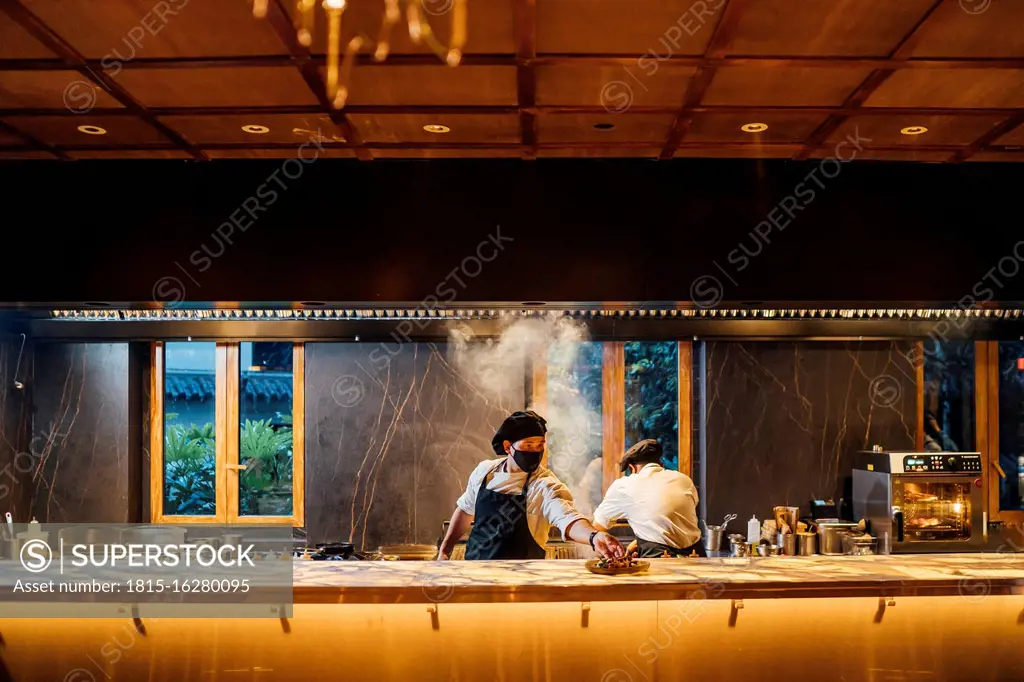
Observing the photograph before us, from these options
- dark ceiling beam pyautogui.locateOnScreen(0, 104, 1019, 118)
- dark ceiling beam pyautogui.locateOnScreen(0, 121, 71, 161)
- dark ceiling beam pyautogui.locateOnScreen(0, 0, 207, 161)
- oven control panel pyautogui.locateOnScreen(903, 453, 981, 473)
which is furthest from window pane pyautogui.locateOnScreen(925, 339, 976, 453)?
dark ceiling beam pyautogui.locateOnScreen(0, 121, 71, 161)

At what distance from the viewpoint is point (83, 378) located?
5.54 meters

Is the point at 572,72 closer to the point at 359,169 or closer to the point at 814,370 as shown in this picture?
the point at 359,169

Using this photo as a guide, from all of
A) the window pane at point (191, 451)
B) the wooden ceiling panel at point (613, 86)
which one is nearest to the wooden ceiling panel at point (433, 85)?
the wooden ceiling panel at point (613, 86)

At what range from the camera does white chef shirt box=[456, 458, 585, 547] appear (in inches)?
146

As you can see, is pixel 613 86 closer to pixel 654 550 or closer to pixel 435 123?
pixel 435 123

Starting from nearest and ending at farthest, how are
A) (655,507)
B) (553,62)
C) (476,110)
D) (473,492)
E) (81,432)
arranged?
1. (553,62)
2. (476,110)
3. (473,492)
4. (655,507)
5. (81,432)

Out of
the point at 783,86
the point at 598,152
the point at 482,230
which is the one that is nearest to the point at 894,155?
the point at 783,86

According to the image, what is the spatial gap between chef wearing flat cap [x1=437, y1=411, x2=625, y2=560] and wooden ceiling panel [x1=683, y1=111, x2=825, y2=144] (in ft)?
4.99

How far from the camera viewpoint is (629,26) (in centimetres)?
227

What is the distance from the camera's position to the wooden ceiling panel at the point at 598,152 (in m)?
3.46

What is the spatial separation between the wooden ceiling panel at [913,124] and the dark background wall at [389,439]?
2911 mm

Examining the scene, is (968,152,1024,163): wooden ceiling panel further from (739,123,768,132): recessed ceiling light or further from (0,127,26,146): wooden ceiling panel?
(0,127,26,146): wooden ceiling panel

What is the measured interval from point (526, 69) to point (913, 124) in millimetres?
1653

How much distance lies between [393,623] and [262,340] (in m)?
2.93
